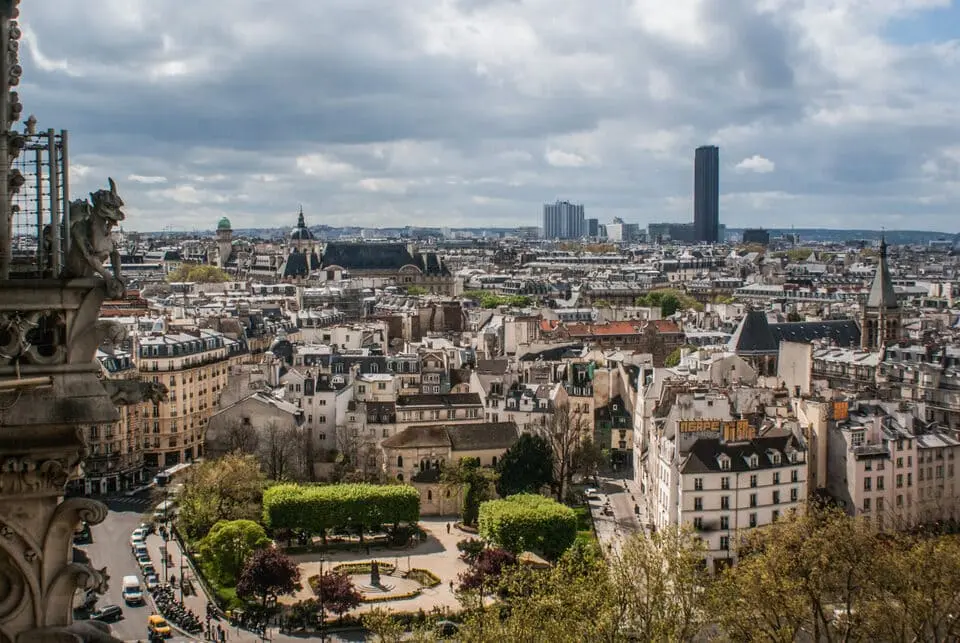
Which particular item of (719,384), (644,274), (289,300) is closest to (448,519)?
(719,384)

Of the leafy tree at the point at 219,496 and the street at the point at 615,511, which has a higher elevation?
the leafy tree at the point at 219,496

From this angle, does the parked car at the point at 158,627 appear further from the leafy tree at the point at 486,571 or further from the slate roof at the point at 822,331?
the slate roof at the point at 822,331

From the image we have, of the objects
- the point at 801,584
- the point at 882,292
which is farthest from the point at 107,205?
the point at 882,292

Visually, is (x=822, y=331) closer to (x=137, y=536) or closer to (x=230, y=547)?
(x=137, y=536)

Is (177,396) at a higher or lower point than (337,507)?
higher

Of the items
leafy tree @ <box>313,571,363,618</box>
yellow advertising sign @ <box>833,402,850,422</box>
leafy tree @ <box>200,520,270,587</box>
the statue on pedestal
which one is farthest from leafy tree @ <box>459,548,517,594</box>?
yellow advertising sign @ <box>833,402,850,422</box>

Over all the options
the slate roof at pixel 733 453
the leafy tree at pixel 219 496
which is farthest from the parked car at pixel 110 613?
the slate roof at pixel 733 453
